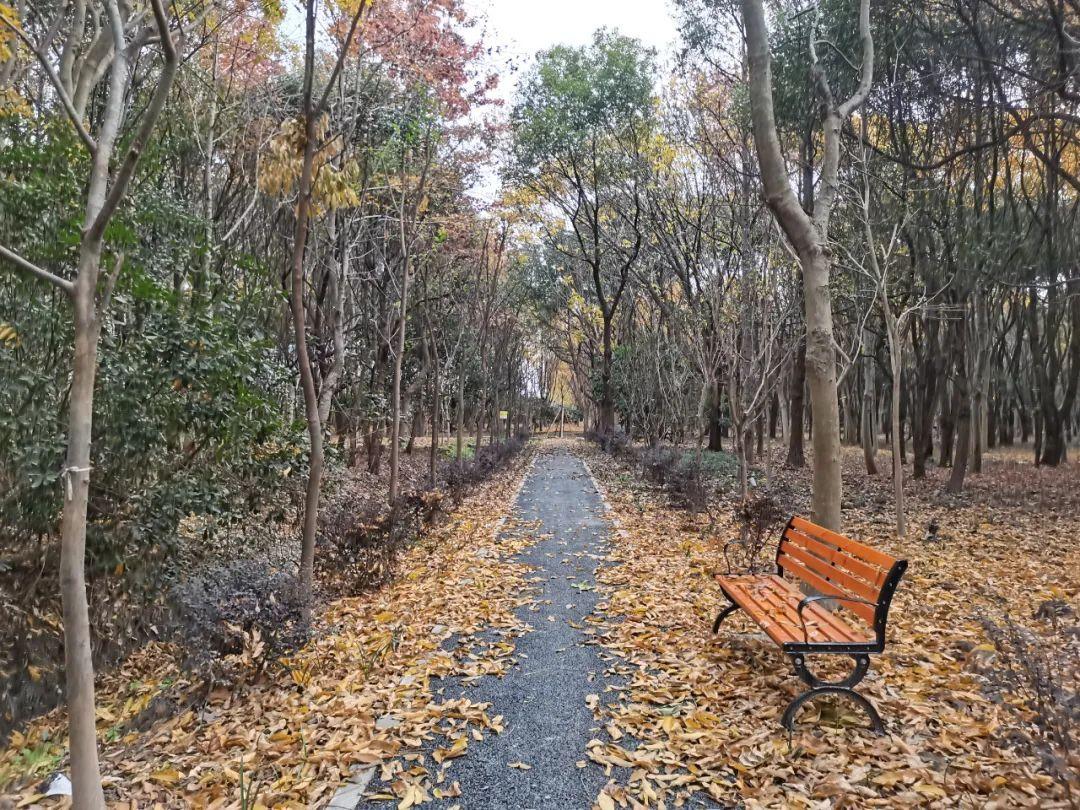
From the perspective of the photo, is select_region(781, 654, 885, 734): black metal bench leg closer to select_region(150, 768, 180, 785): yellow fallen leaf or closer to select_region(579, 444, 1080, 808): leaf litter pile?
select_region(579, 444, 1080, 808): leaf litter pile

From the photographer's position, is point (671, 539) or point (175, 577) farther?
point (671, 539)

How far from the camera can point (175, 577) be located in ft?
16.7

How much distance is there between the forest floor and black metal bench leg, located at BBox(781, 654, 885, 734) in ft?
0.30

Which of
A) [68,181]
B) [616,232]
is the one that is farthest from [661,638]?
[616,232]

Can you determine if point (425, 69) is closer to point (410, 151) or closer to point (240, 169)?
point (410, 151)

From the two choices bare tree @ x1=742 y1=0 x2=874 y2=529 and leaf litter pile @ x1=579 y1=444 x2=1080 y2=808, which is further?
bare tree @ x1=742 y1=0 x2=874 y2=529

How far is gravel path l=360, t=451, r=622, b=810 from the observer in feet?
9.17

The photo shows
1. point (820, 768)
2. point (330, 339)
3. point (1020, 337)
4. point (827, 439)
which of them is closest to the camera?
point (820, 768)

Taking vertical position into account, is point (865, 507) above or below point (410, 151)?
below

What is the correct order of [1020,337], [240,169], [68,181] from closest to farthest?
[68,181]
[240,169]
[1020,337]

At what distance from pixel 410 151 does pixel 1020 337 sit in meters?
19.7

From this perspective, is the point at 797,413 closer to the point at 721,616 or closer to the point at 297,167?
the point at 721,616

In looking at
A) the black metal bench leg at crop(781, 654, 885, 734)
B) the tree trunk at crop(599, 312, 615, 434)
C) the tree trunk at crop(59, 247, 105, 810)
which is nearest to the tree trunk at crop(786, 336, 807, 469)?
the tree trunk at crop(599, 312, 615, 434)

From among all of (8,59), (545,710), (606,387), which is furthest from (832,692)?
(606,387)
